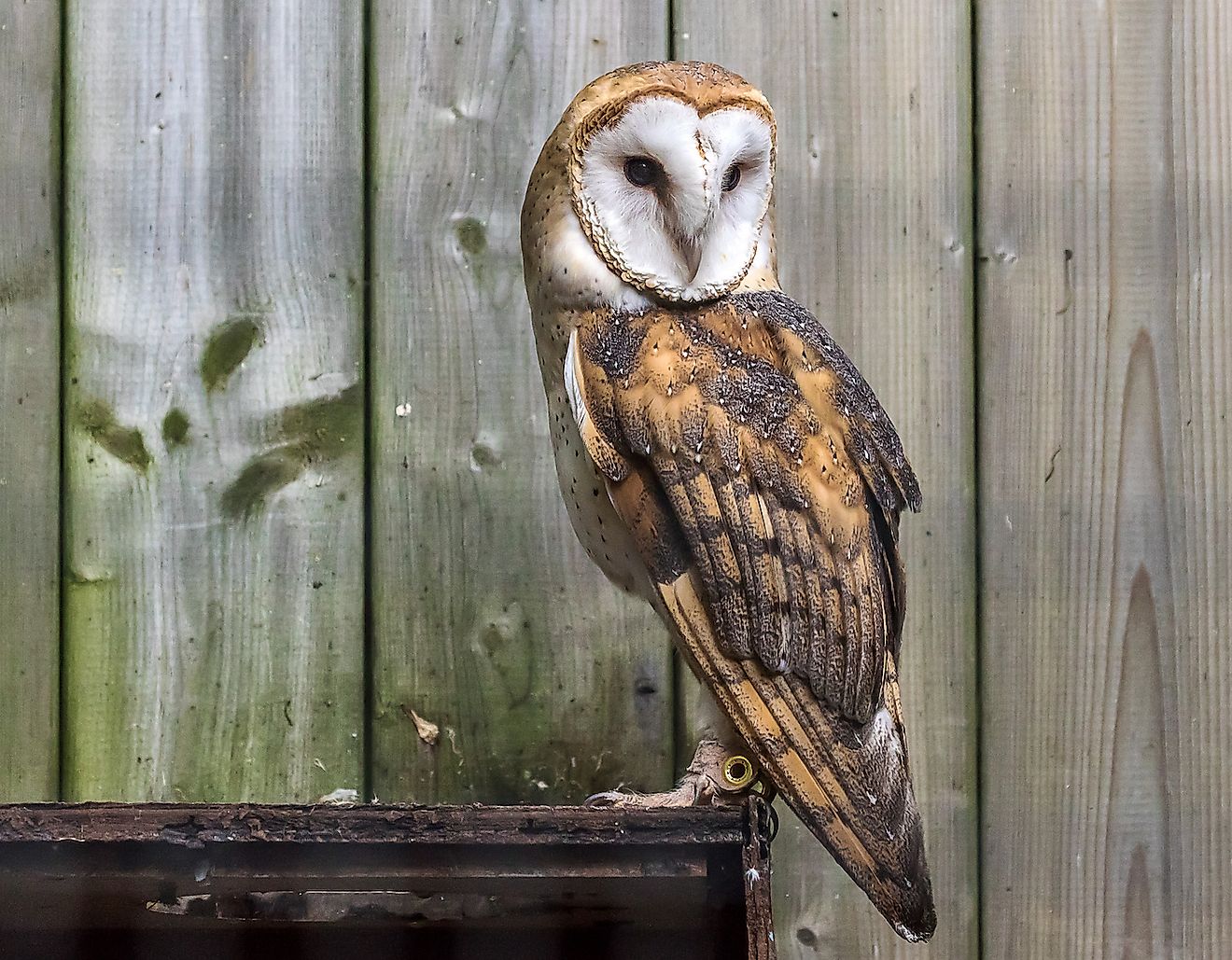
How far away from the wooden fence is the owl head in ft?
0.74

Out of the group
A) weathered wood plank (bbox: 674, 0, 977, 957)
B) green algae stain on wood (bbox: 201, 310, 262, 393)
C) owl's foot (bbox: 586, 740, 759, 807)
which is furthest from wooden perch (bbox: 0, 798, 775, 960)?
green algae stain on wood (bbox: 201, 310, 262, 393)

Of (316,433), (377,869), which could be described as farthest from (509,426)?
(377,869)

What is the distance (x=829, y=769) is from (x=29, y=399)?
85 cm

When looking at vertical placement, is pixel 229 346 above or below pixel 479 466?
above

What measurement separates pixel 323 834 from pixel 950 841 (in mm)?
709

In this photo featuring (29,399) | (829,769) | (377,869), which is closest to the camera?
(377,869)

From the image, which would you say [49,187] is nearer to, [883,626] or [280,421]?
[280,421]

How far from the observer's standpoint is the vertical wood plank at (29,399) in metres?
1.20

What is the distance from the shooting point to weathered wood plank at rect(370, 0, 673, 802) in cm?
121

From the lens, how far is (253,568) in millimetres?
1227

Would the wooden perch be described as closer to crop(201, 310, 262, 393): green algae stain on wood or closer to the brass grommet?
the brass grommet

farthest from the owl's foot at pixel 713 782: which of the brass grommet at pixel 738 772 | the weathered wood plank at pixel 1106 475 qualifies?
the weathered wood plank at pixel 1106 475

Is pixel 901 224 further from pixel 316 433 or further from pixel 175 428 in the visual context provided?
pixel 175 428

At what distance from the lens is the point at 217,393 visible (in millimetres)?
1231
